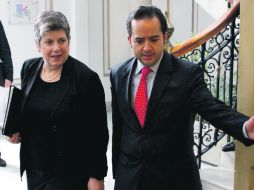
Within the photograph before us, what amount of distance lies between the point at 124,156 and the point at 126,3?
5312mm

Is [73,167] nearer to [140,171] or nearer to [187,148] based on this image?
[140,171]

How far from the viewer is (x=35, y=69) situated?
80.5 inches

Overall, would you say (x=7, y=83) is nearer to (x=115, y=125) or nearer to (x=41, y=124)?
(x=41, y=124)

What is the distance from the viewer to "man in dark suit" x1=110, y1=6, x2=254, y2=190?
1.67 m

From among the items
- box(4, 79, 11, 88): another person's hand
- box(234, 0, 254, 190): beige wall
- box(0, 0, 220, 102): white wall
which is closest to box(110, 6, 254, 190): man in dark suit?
box(234, 0, 254, 190): beige wall

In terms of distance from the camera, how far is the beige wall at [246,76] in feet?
6.03

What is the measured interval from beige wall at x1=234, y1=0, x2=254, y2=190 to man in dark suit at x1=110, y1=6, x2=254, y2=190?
23 cm

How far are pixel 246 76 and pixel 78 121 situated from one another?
0.74 m

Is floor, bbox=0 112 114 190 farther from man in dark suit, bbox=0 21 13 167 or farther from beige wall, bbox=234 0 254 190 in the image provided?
beige wall, bbox=234 0 254 190

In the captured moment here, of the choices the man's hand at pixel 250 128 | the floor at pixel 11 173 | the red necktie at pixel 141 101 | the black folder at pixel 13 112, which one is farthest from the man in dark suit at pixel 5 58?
the man's hand at pixel 250 128

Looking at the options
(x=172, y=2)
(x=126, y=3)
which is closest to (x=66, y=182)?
(x=126, y=3)

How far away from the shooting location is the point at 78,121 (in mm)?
1949

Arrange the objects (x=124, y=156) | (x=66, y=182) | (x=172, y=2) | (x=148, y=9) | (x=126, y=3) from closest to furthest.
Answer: (x=148, y=9) → (x=124, y=156) → (x=66, y=182) → (x=126, y=3) → (x=172, y=2)

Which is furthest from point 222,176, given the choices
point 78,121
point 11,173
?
point 11,173
